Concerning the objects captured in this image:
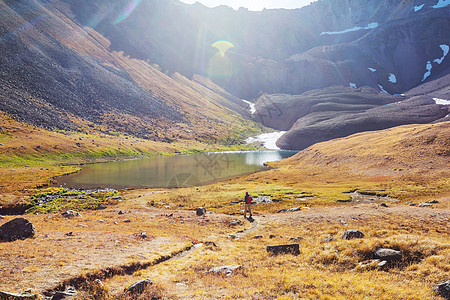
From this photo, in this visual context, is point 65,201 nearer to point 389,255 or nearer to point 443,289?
point 389,255

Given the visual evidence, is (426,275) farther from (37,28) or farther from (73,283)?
(37,28)

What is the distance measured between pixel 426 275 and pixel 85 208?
1809 inches

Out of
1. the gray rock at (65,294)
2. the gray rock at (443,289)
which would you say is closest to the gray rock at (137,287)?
the gray rock at (65,294)

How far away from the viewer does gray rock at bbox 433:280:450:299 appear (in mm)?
9484

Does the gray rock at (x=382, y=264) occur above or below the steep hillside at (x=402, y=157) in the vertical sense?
below

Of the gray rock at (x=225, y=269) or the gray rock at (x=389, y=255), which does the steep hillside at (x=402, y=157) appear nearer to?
the gray rock at (x=389, y=255)

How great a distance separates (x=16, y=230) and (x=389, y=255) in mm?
26088

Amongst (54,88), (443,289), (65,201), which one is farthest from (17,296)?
(54,88)

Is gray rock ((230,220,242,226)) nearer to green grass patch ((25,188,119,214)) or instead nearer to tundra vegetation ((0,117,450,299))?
tundra vegetation ((0,117,450,299))

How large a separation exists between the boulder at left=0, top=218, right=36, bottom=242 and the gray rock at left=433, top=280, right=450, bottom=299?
84.9 ft

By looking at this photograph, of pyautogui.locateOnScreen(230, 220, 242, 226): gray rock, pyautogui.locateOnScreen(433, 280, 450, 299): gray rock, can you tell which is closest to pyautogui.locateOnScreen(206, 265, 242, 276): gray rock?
pyautogui.locateOnScreen(433, 280, 450, 299): gray rock

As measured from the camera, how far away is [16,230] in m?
18.4

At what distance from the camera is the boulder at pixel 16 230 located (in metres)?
17.7

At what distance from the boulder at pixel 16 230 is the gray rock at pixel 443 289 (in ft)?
84.9
